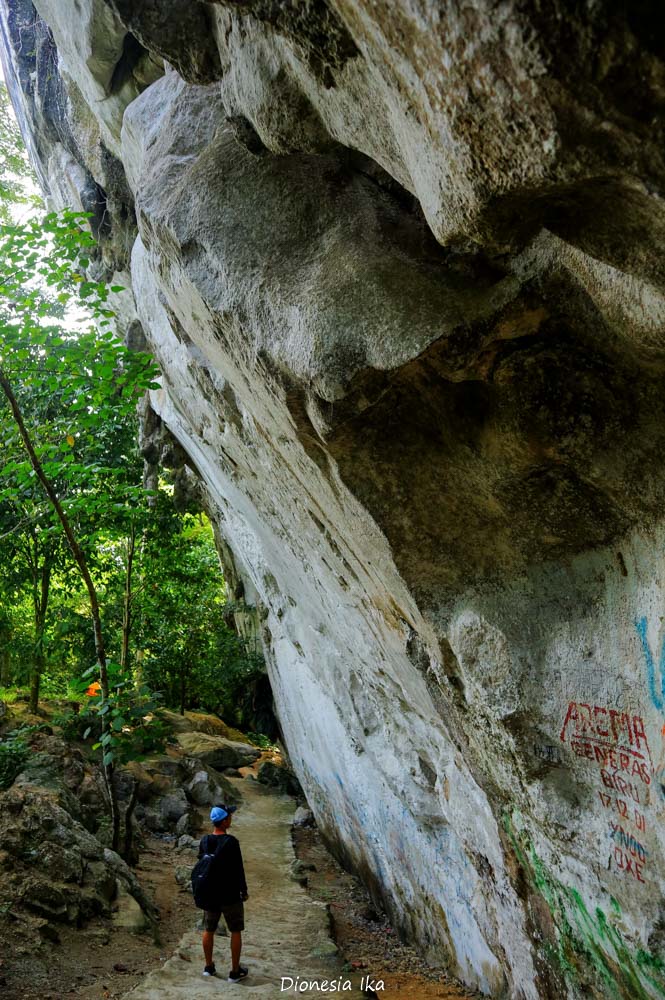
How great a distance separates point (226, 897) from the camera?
599cm

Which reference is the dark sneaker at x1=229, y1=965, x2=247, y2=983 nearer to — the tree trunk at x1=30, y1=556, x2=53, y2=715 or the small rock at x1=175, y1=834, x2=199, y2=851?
the small rock at x1=175, y1=834, x2=199, y2=851

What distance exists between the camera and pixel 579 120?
1910 mm

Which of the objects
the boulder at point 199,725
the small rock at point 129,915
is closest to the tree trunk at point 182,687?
the boulder at point 199,725

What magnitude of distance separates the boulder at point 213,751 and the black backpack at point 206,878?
1081 centimetres

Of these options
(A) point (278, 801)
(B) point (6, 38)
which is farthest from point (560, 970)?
(B) point (6, 38)

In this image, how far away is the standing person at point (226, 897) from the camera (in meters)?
5.98

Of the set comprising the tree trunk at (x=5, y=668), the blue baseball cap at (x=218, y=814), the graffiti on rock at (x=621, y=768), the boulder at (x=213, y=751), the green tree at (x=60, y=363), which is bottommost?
the boulder at (x=213, y=751)

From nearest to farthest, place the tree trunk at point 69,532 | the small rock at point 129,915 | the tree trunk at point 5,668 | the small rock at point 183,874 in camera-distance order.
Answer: the small rock at point 129,915
the tree trunk at point 69,532
the small rock at point 183,874
the tree trunk at point 5,668

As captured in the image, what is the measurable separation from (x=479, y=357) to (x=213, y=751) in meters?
15.7

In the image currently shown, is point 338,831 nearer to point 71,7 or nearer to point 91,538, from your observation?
point 91,538

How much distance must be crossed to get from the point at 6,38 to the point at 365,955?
14.3 metres

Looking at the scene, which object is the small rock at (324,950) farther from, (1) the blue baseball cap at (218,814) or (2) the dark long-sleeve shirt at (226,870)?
(1) the blue baseball cap at (218,814)

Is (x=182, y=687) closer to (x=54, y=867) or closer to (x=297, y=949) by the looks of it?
(x=54, y=867)

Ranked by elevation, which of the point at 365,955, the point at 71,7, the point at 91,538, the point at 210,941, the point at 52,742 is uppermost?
the point at 71,7
